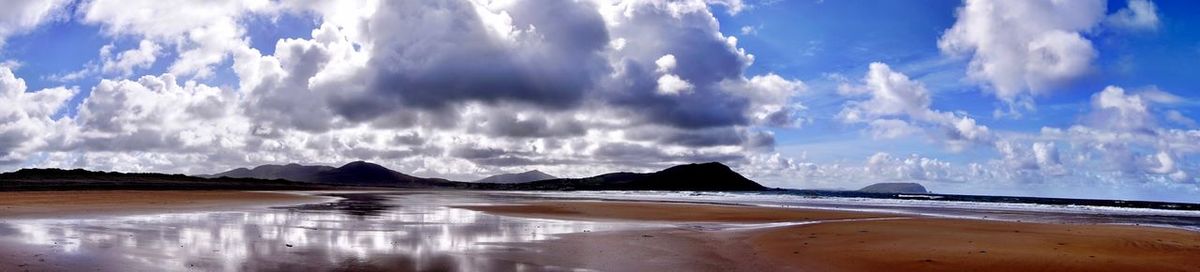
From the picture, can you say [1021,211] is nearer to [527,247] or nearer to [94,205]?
[527,247]

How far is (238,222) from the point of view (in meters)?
24.6

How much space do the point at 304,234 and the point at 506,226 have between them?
7633 mm

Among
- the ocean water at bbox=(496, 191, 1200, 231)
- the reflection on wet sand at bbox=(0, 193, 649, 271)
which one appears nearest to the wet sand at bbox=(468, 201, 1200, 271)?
the reflection on wet sand at bbox=(0, 193, 649, 271)

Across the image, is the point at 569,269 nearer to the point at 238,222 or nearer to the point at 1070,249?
the point at 1070,249

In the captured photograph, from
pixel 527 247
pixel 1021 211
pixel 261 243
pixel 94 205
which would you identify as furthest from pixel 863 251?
pixel 1021 211

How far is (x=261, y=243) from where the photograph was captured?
56.7 ft

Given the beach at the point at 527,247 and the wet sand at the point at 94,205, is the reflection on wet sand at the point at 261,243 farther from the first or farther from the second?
the wet sand at the point at 94,205

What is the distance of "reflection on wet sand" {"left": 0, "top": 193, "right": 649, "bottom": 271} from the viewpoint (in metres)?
13.4

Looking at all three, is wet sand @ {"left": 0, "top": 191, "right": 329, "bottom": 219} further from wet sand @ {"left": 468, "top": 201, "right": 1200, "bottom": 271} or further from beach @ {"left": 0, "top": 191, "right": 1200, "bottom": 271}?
wet sand @ {"left": 468, "top": 201, "right": 1200, "bottom": 271}

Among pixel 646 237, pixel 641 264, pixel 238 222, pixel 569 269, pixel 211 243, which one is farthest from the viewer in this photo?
pixel 238 222

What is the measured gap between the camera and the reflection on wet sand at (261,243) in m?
13.4

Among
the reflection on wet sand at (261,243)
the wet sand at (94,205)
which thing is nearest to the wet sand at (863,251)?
the reflection on wet sand at (261,243)

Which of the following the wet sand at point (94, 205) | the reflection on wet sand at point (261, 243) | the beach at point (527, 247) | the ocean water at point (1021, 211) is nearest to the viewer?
the reflection on wet sand at point (261, 243)

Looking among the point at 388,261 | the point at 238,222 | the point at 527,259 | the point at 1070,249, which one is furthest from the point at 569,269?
the point at 238,222
